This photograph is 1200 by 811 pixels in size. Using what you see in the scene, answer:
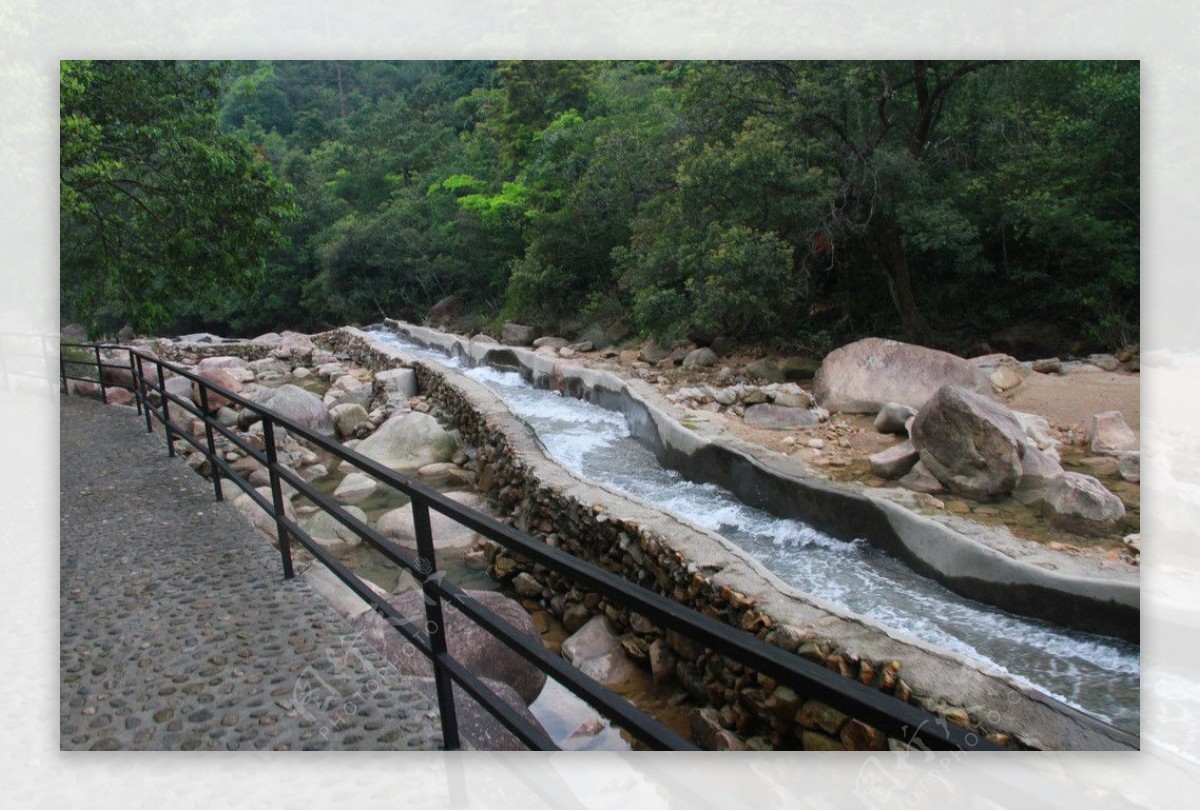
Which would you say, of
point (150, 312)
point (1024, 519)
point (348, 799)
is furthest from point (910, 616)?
point (150, 312)

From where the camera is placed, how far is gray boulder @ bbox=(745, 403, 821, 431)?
627 cm

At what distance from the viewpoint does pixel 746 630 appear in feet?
9.42

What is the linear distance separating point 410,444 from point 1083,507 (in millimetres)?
4940

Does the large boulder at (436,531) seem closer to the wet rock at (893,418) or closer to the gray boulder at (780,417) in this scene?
the gray boulder at (780,417)

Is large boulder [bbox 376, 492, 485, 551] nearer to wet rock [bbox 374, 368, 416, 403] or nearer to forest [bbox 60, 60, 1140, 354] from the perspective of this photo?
forest [bbox 60, 60, 1140, 354]

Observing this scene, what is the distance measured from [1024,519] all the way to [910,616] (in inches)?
48.5

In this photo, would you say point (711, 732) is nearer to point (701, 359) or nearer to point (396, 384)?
point (701, 359)

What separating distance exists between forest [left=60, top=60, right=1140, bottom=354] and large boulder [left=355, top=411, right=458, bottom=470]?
163 cm

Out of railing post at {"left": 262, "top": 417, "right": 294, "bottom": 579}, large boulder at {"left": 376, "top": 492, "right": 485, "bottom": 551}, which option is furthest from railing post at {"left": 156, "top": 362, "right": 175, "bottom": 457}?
railing post at {"left": 262, "top": 417, "right": 294, "bottom": 579}

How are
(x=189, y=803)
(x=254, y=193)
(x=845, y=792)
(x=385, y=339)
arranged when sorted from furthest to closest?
(x=385, y=339)
(x=254, y=193)
(x=845, y=792)
(x=189, y=803)

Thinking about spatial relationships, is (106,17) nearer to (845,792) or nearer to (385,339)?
(845,792)

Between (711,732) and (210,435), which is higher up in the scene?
(210,435)

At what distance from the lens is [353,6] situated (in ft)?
11.3

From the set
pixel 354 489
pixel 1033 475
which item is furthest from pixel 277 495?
pixel 1033 475
